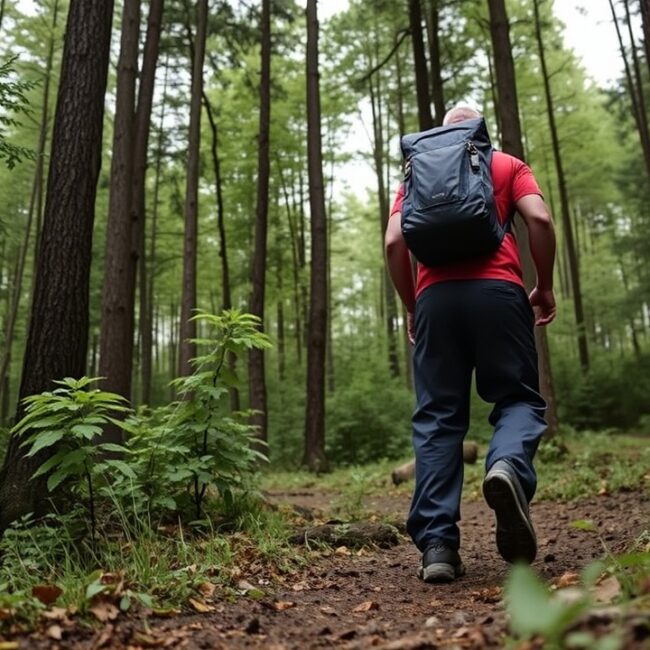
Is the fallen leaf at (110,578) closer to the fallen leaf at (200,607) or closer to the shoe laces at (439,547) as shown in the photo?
the fallen leaf at (200,607)

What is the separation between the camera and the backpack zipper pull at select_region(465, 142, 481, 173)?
110 inches

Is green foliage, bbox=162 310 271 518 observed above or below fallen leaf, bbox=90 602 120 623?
above

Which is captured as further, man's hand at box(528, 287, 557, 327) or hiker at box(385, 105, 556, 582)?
man's hand at box(528, 287, 557, 327)

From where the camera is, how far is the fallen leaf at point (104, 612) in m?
2.02

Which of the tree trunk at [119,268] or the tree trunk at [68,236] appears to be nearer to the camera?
the tree trunk at [68,236]

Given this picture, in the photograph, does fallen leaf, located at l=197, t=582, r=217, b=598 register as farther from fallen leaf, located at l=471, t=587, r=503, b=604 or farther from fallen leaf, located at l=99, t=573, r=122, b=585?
fallen leaf, located at l=471, t=587, r=503, b=604

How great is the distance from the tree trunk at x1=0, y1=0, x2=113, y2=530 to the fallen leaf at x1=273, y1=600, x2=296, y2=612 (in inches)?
64.9

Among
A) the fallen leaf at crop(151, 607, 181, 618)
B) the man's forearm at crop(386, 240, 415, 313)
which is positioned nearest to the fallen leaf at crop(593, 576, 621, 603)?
the fallen leaf at crop(151, 607, 181, 618)

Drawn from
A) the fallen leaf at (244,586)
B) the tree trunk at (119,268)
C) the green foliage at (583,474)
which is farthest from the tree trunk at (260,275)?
the fallen leaf at (244,586)

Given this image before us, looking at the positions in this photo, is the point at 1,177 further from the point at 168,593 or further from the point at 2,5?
the point at 168,593

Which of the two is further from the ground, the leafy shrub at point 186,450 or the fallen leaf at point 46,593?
the leafy shrub at point 186,450

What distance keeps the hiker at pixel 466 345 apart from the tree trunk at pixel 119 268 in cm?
485

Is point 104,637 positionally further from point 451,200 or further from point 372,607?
point 451,200

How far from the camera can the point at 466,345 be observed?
2.97 m
